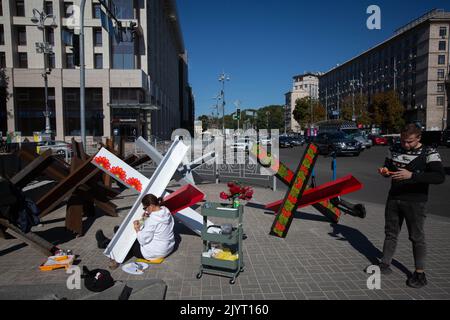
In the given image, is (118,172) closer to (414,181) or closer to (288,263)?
(288,263)

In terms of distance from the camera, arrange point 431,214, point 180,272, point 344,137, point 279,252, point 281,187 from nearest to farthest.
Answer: point 180,272
point 279,252
point 431,214
point 281,187
point 344,137

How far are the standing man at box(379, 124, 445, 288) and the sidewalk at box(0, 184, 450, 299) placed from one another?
48 cm

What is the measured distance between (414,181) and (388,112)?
65538 mm

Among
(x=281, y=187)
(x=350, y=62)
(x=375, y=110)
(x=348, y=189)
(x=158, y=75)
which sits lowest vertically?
(x=281, y=187)

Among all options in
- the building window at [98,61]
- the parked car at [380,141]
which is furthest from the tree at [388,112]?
the building window at [98,61]

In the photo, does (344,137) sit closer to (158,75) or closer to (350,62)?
(158,75)

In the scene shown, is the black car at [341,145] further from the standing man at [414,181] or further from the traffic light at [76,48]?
the standing man at [414,181]

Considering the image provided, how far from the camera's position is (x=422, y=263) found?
3.96 metres

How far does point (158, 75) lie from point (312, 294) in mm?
48631

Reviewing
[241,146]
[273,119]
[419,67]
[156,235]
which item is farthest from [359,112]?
[273,119]

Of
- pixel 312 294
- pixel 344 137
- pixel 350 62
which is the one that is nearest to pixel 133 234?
pixel 312 294

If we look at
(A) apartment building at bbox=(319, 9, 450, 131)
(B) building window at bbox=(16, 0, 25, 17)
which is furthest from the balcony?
(A) apartment building at bbox=(319, 9, 450, 131)

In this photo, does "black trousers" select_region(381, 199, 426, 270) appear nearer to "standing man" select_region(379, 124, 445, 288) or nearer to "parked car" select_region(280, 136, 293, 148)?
"standing man" select_region(379, 124, 445, 288)
